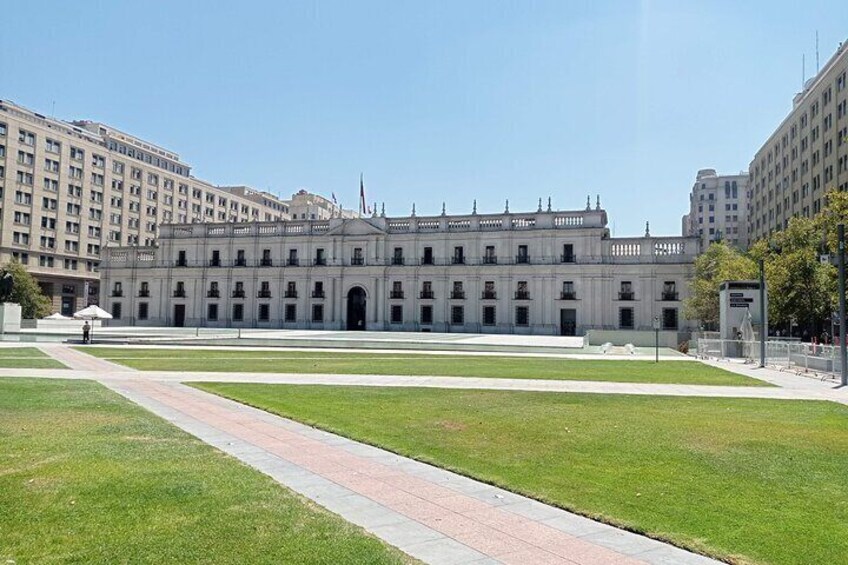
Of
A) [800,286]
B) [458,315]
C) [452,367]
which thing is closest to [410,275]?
[458,315]

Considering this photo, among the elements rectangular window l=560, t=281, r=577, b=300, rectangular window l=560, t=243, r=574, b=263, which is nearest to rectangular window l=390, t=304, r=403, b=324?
rectangular window l=560, t=281, r=577, b=300

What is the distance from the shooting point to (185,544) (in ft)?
17.4

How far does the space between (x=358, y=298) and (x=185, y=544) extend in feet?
230

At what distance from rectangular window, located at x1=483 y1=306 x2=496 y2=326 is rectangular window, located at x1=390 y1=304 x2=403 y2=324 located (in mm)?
9662

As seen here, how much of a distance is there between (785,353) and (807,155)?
5370cm

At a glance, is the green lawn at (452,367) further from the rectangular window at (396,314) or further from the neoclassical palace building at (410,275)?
the rectangular window at (396,314)

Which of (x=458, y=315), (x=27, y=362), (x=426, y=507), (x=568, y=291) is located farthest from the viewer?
(x=458, y=315)

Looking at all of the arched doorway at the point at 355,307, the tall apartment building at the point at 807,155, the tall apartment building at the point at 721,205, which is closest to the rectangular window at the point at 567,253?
the arched doorway at the point at 355,307

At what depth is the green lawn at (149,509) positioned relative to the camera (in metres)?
5.13

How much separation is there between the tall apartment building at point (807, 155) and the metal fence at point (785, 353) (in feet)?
113

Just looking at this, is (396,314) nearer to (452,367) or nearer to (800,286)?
(800,286)

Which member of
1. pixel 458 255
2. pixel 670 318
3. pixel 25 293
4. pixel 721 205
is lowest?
pixel 670 318

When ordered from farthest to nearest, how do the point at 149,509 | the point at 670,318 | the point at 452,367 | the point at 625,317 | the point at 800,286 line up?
the point at 625,317 < the point at 670,318 < the point at 800,286 < the point at 452,367 < the point at 149,509

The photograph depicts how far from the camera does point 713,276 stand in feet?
173
